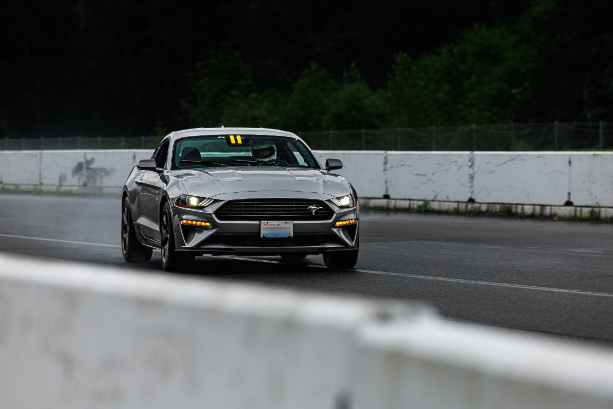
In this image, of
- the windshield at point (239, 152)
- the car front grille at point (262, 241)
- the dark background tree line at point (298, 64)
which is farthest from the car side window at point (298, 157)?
the dark background tree line at point (298, 64)

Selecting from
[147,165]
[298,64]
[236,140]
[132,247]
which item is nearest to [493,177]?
[236,140]

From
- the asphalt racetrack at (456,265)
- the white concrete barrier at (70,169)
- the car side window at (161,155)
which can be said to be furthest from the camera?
the white concrete barrier at (70,169)

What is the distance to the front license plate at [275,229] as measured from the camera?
10.7m

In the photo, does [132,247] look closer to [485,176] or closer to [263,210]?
[263,210]

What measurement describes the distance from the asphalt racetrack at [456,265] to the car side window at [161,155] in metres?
1.13

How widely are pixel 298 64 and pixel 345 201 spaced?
69626 millimetres

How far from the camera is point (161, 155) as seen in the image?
1286cm

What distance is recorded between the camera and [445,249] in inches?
563

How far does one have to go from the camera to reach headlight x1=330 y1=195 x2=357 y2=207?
434 inches

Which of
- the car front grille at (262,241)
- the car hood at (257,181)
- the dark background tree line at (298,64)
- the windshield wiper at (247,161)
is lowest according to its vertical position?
the car front grille at (262,241)

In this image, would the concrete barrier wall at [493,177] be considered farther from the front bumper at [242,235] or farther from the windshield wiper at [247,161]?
the front bumper at [242,235]

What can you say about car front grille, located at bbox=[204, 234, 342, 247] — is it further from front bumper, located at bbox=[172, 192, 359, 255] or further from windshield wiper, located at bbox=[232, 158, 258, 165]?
windshield wiper, located at bbox=[232, 158, 258, 165]

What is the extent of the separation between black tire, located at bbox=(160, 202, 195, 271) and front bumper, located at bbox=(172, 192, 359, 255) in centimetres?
14

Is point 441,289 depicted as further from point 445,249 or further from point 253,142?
point 445,249
